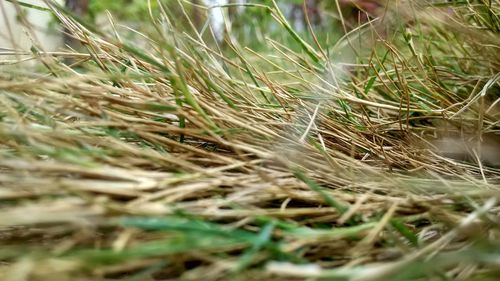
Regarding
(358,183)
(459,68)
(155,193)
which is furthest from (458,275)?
(459,68)

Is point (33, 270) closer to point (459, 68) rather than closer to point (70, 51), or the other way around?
point (70, 51)

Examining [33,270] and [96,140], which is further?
[96,140]

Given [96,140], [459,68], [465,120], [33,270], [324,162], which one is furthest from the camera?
[459,68]

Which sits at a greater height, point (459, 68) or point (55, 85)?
point (55, 85)

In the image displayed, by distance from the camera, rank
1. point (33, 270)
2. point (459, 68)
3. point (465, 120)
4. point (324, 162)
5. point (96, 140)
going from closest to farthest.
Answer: point (33, 270)
point (96, 140)
point (324, 162)
point (465, 120)
point (459, 68)

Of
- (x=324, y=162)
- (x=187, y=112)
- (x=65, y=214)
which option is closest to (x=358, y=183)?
(x=324, y=162)

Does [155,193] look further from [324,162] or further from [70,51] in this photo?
[70,51]
